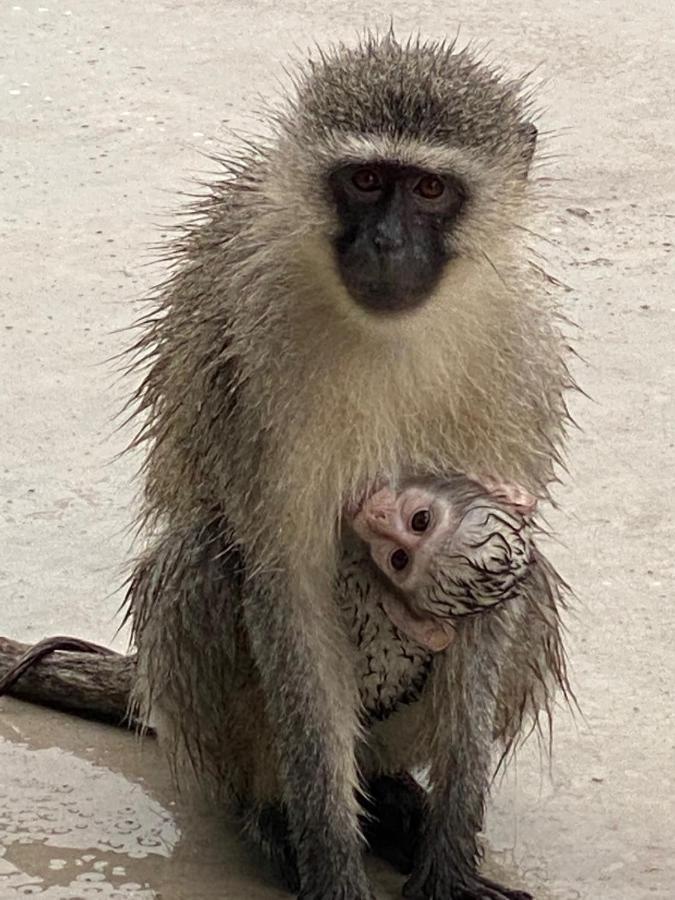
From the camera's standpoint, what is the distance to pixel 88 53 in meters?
8.37

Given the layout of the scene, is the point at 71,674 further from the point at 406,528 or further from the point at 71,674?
the point at 406,528

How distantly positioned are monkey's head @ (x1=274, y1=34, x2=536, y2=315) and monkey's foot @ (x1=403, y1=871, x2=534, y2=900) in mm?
1162

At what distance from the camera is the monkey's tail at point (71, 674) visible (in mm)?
4922

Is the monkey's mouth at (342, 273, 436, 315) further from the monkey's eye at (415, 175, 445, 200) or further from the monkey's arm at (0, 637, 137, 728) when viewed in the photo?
the monkey's arm at (0, 637, 137, 728)

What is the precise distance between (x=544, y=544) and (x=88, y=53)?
11.7 feet

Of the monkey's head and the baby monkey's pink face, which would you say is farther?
the baby monkey's pink face

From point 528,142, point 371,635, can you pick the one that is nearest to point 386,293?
point 528,142

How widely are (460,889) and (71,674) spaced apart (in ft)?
3.39

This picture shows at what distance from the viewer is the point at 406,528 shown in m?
4.27

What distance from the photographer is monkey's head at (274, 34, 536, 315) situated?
4.02 metres

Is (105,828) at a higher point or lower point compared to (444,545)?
lower

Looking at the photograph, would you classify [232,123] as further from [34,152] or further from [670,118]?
[670,118]

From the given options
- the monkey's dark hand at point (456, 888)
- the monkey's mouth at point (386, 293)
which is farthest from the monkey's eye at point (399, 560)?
the monkey's dark hand at point (456, 888)

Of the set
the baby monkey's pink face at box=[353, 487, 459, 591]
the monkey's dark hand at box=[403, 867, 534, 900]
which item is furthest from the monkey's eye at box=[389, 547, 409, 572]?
the monkey's dark hand at box=[403, 867, 534, 900]
